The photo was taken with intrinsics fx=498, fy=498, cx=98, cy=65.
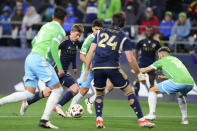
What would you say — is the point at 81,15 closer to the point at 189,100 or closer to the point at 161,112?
the point at 189,100

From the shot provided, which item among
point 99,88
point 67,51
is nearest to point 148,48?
point 67,51

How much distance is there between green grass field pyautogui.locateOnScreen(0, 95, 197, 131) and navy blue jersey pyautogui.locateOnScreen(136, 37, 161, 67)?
5.15 feet

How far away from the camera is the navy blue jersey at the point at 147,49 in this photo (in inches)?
651

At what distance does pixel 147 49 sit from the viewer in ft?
54.4

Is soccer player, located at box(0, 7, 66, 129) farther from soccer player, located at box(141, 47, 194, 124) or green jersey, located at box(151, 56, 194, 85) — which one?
green jersey, located at box(151, 56, 194, 85)

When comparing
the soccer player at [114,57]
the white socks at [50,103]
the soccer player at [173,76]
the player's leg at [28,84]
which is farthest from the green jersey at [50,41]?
the soccer player at [173,76]

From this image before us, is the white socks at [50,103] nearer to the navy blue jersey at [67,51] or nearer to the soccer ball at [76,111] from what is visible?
the soccer ball at [76,111]

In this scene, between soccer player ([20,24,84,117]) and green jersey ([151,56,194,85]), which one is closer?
green jersey ([151,56,194,85])

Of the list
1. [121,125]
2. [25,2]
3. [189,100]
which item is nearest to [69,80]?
[121,125]

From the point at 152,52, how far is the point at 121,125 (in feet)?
20.7

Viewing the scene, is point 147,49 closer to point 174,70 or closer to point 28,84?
point 174,70

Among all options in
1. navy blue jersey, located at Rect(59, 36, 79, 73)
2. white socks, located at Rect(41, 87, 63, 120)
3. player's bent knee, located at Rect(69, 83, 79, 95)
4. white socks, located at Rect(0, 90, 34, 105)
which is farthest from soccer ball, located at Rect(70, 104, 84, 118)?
white socks, located at Rect(41, 87, 63, 120)

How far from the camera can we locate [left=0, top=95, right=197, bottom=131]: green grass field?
10039 millimetres

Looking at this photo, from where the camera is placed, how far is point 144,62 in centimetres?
1661
